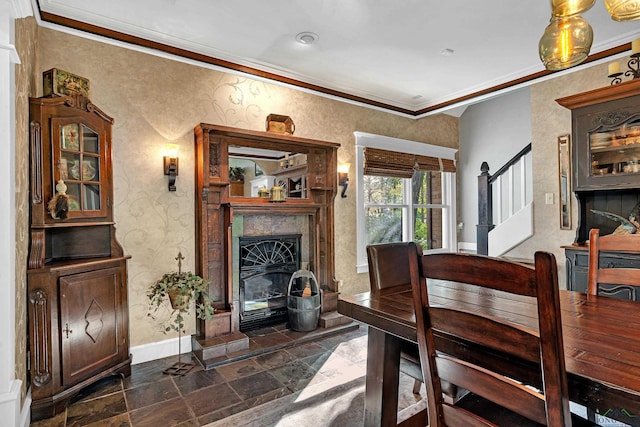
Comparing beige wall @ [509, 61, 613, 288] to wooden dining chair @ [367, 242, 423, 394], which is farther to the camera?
beige wall @ [509, 61, 613, 288]

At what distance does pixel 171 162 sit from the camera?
3035 millimetres

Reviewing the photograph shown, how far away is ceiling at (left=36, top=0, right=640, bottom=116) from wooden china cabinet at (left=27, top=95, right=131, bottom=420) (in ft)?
2.79

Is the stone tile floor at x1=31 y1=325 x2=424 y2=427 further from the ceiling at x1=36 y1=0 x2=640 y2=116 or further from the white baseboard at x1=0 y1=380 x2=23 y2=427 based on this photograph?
the ceiling at x1=36 y1=0 x2=640 y2=116

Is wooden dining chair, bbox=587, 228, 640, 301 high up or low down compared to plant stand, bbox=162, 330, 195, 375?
up

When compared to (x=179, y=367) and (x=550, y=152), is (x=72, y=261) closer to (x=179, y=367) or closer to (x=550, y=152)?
(x=179, y=367)

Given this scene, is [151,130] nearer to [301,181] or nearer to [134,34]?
[134,34]

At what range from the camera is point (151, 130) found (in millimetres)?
3047

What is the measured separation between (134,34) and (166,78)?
1.30 feet

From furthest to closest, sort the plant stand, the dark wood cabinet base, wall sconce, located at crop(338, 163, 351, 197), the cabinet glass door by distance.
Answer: wall sconce, located at crop(338, 163, 351, 197) < the plant stand < the cabinet glass door < the dark wood cabinet base

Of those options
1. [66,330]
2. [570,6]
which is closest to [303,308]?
Answer: [66,330]

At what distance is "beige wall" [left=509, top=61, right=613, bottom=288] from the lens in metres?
3.58

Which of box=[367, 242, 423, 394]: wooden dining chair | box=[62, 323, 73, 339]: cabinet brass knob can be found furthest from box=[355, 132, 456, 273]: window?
box=[62, 323, 73, 339]: cabinet brass knob

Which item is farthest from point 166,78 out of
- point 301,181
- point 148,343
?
point 148,343

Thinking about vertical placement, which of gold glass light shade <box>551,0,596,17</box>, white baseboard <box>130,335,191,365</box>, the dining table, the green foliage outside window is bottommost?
white baseboard <box>130,335,191,365</box>
